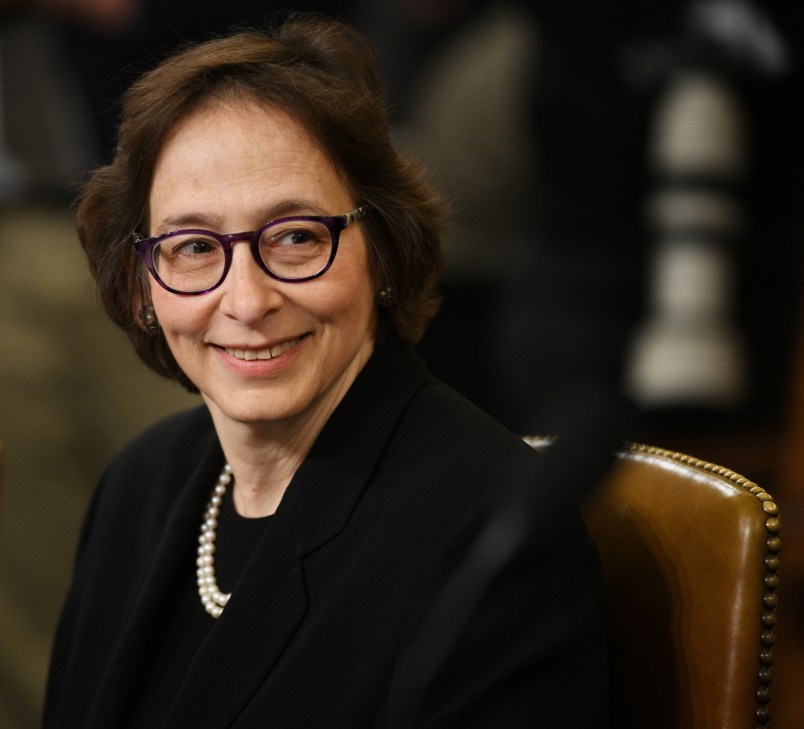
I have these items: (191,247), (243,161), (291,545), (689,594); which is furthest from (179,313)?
(689,594)

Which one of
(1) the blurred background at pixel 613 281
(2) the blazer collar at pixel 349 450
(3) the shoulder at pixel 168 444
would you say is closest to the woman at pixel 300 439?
(2) the blazer collar at pixel 349 450

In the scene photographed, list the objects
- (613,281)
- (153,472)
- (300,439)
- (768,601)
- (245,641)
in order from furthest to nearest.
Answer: (613,281), (153,472), (300,439), (245,641), (768,601)

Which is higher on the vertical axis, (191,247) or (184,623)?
(191,247)

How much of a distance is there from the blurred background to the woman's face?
4.66ft

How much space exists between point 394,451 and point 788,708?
5.62 feet

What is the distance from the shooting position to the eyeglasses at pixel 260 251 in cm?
149

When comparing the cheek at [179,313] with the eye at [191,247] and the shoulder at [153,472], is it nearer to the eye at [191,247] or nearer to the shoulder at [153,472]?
the eye at [191,247]

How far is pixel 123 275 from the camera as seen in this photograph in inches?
66.5

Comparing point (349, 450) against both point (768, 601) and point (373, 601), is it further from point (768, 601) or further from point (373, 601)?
point (768, 601)

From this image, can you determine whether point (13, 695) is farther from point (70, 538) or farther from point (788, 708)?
point (788, 708)

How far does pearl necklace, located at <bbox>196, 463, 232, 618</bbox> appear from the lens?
161cm

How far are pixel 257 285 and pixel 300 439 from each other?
0.22 metres

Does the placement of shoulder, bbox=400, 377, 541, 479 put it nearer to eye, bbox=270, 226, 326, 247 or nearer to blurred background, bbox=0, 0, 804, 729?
eye, bbox=270, 226, 326, 247

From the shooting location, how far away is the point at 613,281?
10.4 feet
